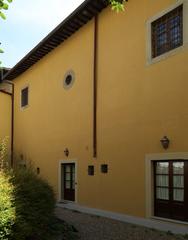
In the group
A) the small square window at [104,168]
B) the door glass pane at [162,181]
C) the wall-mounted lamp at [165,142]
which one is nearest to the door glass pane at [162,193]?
the door glass pane at [162,181]

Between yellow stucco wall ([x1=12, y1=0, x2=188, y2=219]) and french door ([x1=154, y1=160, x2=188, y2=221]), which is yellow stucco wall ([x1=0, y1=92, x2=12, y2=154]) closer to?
yellow stucco wall ([x1=12, y1=0, x2=188, y2=219])

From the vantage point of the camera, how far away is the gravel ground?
33.5 ft

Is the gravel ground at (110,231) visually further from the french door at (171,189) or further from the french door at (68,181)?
the french door at (68,181)

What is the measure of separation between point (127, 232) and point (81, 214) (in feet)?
11.7

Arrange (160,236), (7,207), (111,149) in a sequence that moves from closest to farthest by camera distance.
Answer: (7,207) → (160,236) → (111,149)

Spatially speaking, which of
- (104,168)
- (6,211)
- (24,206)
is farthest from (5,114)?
(6,211)

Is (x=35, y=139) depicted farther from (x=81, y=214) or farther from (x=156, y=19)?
(x=156, y=19)

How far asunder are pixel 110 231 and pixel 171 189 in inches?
75.0

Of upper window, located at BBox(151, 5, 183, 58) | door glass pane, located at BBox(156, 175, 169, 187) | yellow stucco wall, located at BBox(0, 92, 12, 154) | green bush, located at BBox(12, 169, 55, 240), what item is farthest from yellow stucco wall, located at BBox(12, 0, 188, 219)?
yellow stucco wall, located at BBox(0, 92, 12, 154)

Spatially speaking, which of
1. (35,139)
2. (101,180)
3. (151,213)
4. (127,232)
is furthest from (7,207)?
(35,139)

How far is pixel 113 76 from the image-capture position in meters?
14.0

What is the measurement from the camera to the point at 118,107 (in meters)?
13.5

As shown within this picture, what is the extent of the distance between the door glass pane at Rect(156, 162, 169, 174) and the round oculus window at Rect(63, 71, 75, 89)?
6.28m

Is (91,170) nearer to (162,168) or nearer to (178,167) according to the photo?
(162,168)
